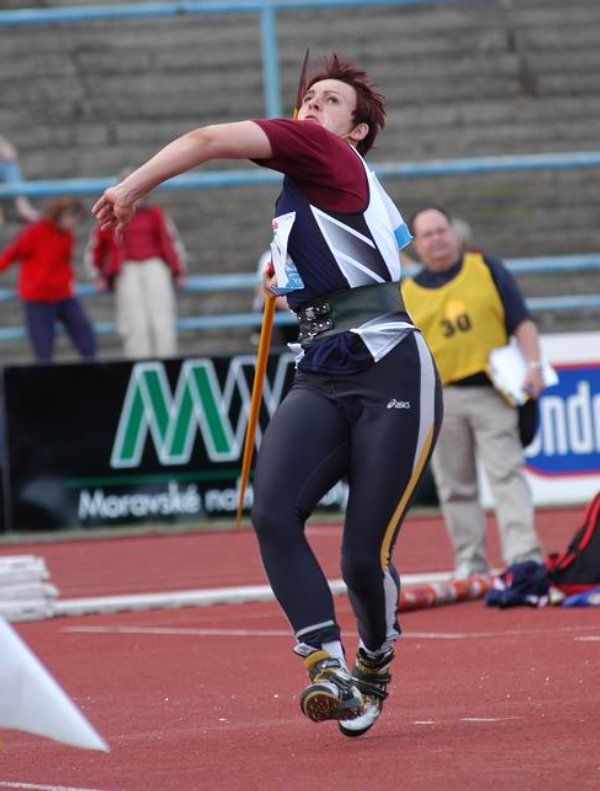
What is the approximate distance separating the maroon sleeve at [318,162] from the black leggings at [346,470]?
52 centimetres

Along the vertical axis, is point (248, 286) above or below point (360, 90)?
below

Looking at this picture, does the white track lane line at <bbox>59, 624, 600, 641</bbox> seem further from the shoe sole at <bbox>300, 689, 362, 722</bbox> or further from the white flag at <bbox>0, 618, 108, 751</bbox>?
the white flag at <bbox>0, 618, 108, 751</bbox>

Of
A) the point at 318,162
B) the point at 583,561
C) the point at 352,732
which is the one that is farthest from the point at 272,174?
the point at 352,732

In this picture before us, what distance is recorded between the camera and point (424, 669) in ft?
27.0

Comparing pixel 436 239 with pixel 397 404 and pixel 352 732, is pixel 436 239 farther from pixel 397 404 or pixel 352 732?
pixel 352 732

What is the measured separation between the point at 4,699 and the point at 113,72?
69.0 ft

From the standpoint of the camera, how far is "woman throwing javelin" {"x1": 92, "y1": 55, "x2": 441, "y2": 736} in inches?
245

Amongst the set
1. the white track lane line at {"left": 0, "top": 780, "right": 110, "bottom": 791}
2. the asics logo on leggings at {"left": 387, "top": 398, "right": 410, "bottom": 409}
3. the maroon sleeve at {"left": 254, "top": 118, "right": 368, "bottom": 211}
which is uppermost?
the maroon sleeve at {"left": 254, "top": 118, "right": 368, "bottom": 211}

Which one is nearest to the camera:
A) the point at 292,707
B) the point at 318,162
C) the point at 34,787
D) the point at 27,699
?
the point at 27,699

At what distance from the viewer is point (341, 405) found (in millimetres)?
6352

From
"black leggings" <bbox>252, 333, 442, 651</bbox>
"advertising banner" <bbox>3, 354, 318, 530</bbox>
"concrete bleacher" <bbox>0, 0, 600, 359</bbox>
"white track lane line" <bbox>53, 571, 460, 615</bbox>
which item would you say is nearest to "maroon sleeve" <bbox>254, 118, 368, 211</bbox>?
"black leggings" <bbox>252, 333, 442, 651</bbox>

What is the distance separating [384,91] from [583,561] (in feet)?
49.9

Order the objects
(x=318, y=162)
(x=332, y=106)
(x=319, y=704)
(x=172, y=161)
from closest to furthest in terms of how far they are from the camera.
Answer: (x=172, y=161), (x=319, y=704), (x=318, y=162), (x=332, y=106)

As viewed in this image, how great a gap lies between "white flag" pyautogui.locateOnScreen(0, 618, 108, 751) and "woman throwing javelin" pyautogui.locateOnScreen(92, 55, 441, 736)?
1.46m
